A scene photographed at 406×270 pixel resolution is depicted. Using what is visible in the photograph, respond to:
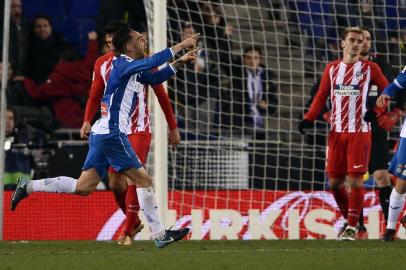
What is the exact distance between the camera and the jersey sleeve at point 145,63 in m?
9.47

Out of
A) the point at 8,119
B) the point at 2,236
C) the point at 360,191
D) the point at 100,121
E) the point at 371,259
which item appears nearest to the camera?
the point at 371,259

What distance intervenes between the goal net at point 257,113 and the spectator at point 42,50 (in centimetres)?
261

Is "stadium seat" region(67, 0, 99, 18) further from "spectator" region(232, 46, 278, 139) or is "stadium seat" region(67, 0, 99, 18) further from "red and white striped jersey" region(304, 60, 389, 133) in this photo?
"red and white striped jersey" region(304, 60, 389, 133)

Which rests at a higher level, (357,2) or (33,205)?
(357,2)

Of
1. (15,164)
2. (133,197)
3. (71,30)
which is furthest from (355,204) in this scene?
(71,30)

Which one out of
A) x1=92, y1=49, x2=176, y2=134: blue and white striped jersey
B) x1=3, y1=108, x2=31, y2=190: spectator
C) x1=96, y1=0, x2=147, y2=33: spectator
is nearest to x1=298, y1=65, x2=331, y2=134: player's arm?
x1=92, y1=49, x2=176, y2=134: blue and white striped jersey

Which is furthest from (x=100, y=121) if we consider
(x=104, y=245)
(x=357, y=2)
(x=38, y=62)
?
(x=38, y=62)

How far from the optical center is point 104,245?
1107 cm

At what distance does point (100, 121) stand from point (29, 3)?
8886mm

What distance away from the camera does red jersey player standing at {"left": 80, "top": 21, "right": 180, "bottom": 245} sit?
10.9m

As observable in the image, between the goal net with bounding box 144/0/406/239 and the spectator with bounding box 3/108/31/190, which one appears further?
the spectator with bounding box 3/108/31/190

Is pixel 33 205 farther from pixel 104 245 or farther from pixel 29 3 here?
pixel 29 3

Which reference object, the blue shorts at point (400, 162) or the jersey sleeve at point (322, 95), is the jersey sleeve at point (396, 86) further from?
the jersey sleeve at point (322, 95)

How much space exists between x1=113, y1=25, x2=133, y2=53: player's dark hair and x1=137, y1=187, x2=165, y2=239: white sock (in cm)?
115
